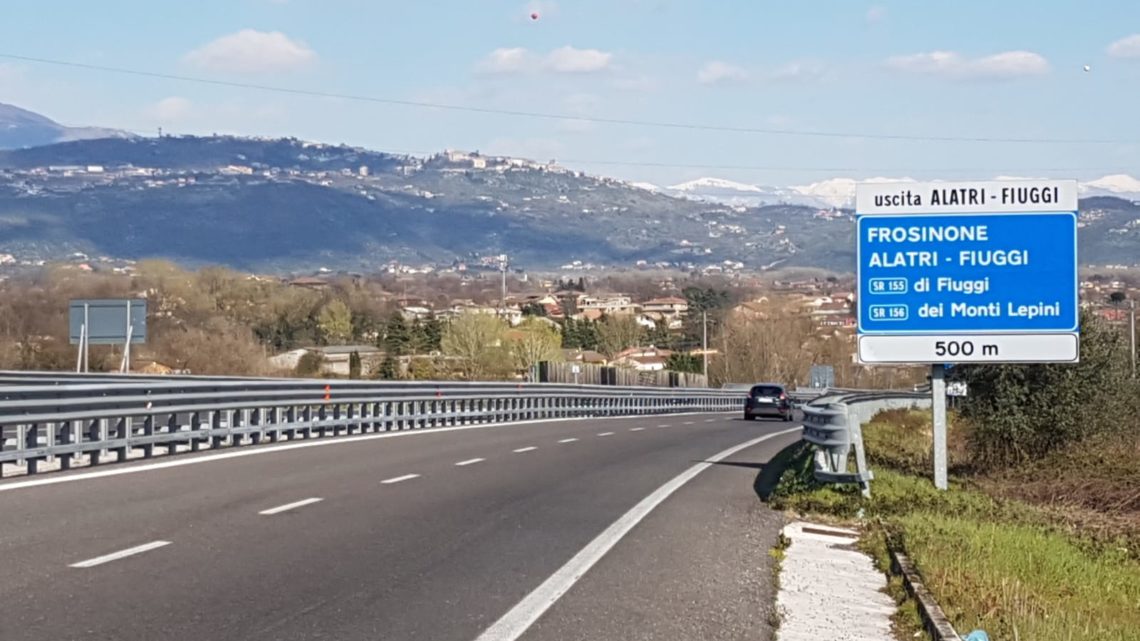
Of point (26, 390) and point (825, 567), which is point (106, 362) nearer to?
point (26, 390)

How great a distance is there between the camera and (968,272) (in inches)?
716

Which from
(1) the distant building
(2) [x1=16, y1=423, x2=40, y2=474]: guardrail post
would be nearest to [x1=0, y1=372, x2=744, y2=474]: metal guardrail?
(2) [x1=16, y1=423, x2=40, y2=474]: guardrail post

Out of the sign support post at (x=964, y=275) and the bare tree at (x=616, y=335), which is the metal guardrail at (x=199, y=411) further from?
the bare tree at (x=616, y=335)

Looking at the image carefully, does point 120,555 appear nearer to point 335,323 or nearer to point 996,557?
point 996,557

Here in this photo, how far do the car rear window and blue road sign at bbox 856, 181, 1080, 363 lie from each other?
1425 inches

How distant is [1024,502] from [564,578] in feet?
41.3

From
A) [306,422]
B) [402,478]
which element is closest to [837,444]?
[402,478]

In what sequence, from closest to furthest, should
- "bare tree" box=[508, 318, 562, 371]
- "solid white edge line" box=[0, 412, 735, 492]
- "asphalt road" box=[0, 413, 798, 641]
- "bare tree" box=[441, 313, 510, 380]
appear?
"asphalt road" box=[0, 413, 798, 641], "solid white edge line" box=[0, 412, 735, 492], "bare tree" box=[441, 313, 510, 380], "bare tree" box=[508, 318, 562, 371]

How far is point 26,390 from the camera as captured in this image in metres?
17.3

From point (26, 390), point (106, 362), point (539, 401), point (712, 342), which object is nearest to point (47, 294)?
point (106, 362)

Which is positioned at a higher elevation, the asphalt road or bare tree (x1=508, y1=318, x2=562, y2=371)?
bare tree (x1=508, y1=318, x2=562, y2=371)

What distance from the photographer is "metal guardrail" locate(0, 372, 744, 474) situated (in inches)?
698

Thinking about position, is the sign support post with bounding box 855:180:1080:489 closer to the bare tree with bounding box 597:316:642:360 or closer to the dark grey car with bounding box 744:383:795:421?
the dark grey car with bounding box 744:383:795:421

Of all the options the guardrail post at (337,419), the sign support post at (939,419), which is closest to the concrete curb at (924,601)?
the sign support post at (939,419)
